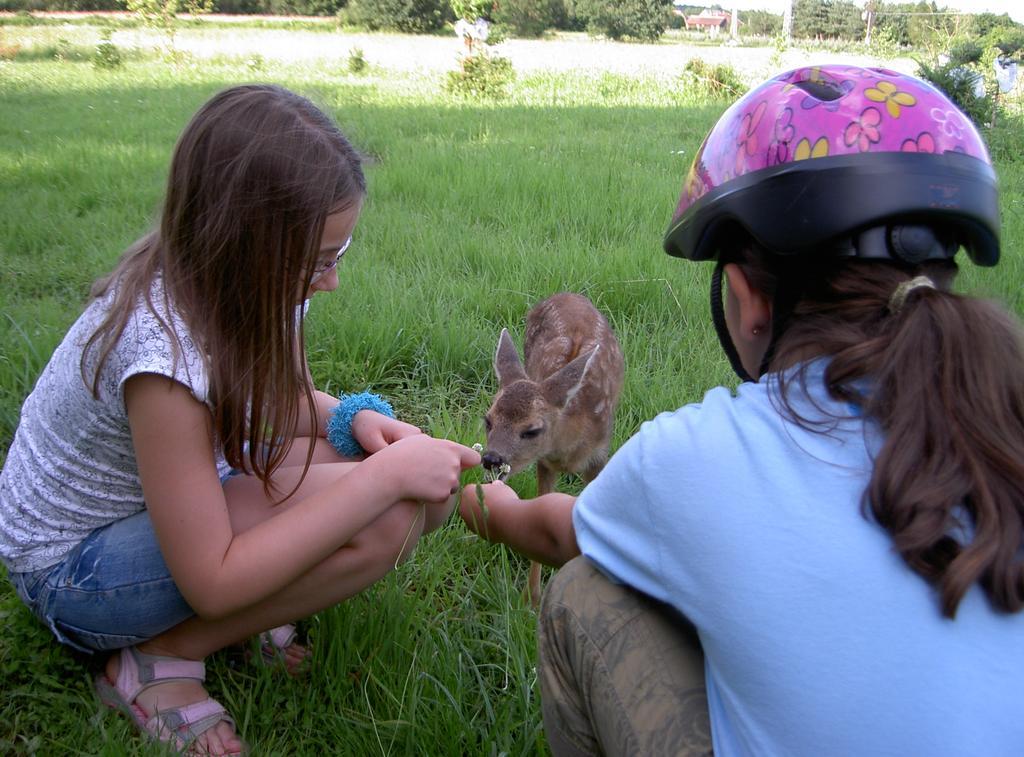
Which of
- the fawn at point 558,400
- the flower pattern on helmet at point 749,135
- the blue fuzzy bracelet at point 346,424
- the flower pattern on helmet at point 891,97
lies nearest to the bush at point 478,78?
the fawn at point 558,400

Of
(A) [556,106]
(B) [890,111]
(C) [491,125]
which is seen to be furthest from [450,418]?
(A) [556,106]

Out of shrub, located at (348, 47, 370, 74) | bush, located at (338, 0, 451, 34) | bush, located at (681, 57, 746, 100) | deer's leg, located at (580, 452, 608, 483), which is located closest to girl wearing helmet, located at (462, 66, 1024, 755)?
deer's leg, located at (580, 452, 608, 483)

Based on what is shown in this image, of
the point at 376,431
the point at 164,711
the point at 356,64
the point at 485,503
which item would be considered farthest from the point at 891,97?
the point at 356,64

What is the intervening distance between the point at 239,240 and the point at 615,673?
45.2 inches

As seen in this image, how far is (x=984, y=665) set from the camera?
111 cm

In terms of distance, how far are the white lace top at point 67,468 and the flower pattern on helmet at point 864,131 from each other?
141 cm

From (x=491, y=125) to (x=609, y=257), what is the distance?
4.79 metres

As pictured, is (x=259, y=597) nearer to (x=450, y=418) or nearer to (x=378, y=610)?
(x=378, y=610)

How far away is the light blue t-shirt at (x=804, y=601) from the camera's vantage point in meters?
1.10

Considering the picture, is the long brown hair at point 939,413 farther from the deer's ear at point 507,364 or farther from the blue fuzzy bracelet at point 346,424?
the deer's ear at point 507,364

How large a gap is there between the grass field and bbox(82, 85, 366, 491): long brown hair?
0.47m

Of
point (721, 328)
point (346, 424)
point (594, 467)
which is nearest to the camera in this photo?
point (721, 328)

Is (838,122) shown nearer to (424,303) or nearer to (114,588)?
(114,588)

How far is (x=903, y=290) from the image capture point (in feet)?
4.50
